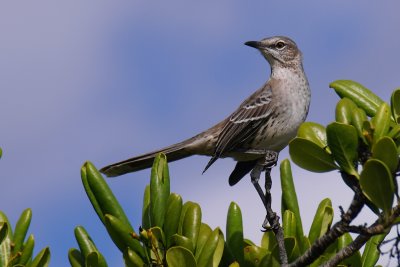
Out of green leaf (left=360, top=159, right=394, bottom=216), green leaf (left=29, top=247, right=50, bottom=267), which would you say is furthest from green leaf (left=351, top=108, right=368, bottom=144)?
green leaf (left=29, top=247, right=50, bottom=267)

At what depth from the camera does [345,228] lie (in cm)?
288

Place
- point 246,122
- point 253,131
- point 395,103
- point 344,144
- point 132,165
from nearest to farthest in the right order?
point 344,144 < point 395,103 < point 132,165 < point 253,131 < point 246,122

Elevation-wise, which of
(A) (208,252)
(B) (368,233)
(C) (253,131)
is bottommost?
(B) (368,233)

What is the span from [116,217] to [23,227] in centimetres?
45

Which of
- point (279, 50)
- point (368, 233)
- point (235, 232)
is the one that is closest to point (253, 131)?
point (279, 50)

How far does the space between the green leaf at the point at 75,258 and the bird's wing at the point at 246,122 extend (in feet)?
13.6

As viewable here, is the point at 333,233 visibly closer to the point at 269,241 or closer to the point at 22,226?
the point at 269,241

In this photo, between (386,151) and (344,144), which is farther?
(344,144)

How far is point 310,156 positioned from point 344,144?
19cm

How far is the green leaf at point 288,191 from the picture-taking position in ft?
12.2

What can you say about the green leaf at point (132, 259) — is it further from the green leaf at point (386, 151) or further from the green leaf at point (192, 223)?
the green leaf at point (386, 151)

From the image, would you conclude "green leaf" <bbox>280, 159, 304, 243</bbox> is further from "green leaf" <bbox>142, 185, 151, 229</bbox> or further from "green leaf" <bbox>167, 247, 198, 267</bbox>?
"green leaf" <bbox>167, 247, 198, 267</bbox>

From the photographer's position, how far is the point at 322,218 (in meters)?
3.54

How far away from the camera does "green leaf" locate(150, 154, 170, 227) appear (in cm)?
324
